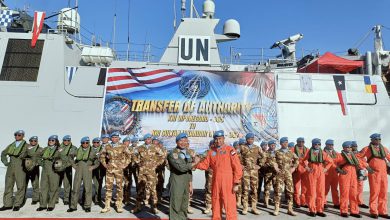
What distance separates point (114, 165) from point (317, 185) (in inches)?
181

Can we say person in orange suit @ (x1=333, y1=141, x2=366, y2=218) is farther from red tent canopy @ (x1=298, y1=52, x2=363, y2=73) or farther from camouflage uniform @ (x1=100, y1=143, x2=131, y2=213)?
red tent canopy @ (x1=298, y1=52, x2=363, y2=73)

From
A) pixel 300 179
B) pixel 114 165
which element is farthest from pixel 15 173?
pixel 300 179

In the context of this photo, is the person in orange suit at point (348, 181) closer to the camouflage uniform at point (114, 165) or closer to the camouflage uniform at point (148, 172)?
the camouflage uniform at point (148, 172)

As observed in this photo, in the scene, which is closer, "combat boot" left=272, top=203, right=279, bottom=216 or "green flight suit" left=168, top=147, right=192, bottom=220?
"green flight suit" left=168, top=147, right=192, bottom=220

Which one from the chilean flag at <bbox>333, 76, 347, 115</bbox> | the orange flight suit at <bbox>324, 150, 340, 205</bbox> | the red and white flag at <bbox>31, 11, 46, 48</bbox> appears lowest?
the orange flight suit at <bbox>324, 150, 340, 205</bbox>

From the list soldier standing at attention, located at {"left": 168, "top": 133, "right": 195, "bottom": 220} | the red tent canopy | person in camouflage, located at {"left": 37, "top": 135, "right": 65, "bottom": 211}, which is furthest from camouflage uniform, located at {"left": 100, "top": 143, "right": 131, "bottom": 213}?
the red tent canopy

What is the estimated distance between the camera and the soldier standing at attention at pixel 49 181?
22.9 ft

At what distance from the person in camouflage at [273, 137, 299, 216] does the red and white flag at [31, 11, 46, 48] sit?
9.41 meters

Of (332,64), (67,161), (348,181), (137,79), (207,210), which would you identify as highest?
(332,64)

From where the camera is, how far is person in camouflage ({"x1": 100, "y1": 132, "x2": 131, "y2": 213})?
22.2 ft

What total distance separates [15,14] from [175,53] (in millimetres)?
6864

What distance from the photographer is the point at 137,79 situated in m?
10.8

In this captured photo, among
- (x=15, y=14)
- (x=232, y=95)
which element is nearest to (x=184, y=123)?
(x=232, y=95)

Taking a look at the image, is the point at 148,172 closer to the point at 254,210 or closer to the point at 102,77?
the point at 254,210
